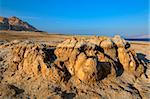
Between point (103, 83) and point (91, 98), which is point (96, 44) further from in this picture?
point (91, 98)

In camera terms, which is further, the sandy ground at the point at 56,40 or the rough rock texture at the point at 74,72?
the sandy ground at the point at 56,40

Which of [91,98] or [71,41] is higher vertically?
[71,41]

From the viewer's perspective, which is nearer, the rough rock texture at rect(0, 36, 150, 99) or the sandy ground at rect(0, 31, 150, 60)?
the rough rock texture at rect(0, 36, 150, 99)

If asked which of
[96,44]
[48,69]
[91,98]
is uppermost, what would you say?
[96,44]

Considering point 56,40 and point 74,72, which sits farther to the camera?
point 56,40

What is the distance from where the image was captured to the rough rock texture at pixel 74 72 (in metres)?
8.09

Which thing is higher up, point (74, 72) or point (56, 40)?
point (56, 40)

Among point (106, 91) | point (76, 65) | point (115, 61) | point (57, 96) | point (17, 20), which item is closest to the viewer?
point (57, 96)

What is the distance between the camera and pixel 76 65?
348 inches

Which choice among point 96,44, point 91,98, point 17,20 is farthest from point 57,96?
point 17,20

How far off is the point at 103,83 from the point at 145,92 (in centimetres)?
134

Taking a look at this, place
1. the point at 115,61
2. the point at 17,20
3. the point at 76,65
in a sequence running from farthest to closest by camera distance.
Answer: the point at 17,20
the point at 115,61
the point at 76,65

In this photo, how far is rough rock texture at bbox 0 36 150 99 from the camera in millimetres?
8094

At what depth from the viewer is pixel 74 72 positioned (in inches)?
346
